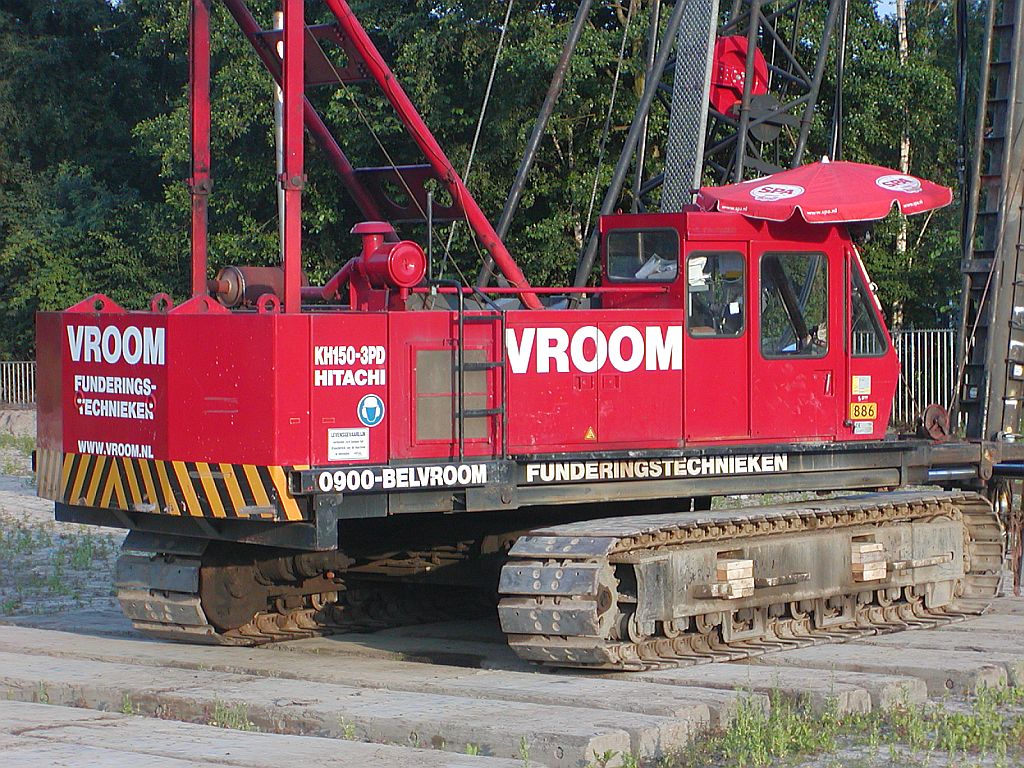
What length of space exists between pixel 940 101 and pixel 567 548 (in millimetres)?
22728

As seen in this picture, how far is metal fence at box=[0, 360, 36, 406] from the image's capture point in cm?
4191

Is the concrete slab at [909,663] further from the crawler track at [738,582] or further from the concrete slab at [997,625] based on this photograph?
the concrete slab at [997,625]

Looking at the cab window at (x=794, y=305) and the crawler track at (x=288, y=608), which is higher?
the cab window at (x=794, y=305)

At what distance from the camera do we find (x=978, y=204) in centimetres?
1513

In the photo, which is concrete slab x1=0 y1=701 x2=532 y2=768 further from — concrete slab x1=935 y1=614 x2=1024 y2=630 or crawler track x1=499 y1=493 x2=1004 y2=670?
concrete slab x1=935 y1=614 x2=1024 y2=630

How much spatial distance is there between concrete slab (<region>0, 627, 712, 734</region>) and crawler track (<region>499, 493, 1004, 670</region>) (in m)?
0.35

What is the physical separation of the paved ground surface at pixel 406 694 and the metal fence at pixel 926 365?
→ 15484 mm

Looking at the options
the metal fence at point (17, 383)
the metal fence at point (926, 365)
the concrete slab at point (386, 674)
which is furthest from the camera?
the metal fence at point (17, 383)

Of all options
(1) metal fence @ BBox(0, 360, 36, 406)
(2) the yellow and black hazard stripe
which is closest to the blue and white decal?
(2) the yellow and black hazard stripe

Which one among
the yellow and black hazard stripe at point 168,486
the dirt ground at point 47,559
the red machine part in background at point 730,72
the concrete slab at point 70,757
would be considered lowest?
the dirt ground at point 47,559

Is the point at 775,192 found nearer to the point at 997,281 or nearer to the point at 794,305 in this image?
the point at 794,305

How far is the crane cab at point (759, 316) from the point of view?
11.6m

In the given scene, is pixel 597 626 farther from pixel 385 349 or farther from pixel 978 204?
pixel 978 204

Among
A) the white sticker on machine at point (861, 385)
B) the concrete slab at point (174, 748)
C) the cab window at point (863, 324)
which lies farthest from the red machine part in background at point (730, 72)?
the concrete slab at point (174, 748)
